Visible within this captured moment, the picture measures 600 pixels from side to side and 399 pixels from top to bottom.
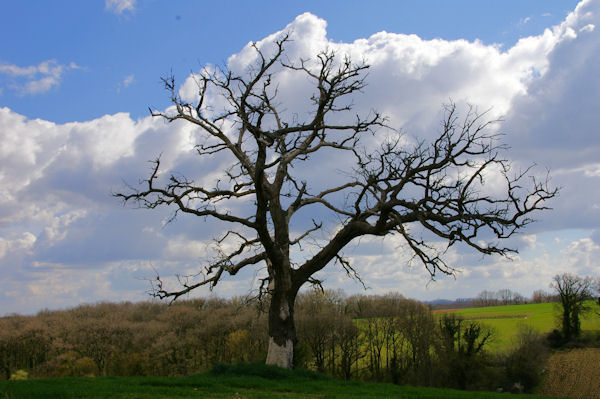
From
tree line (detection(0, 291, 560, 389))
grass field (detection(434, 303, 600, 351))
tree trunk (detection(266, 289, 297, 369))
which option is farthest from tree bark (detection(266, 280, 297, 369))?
grass field (detection(434, 303, 600, 351))

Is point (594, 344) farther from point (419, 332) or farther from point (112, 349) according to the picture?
point (112, 349)

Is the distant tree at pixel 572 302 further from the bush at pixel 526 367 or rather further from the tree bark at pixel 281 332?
the tree bark at pixel 281 332

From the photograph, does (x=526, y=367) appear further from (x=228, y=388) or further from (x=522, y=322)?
(x=228, y=388)

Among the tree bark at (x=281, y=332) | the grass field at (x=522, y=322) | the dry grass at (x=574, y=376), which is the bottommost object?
the dry grass at (x=574, y=376)

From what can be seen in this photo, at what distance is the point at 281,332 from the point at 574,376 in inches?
1177

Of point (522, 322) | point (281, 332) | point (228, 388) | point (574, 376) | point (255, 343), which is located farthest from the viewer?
point (522, 322)

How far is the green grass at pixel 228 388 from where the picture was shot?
10677 mm

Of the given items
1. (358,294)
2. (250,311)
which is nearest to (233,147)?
(250,311)

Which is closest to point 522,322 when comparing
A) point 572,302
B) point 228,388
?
point 572,302

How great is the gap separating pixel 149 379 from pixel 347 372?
34885 mm

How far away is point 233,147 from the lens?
742 inches

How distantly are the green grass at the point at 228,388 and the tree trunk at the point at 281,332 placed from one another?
155 centimetres

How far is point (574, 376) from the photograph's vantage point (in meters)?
36.6

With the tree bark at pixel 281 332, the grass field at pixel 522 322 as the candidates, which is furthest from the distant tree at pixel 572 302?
the tree bark at pixel 281 332
